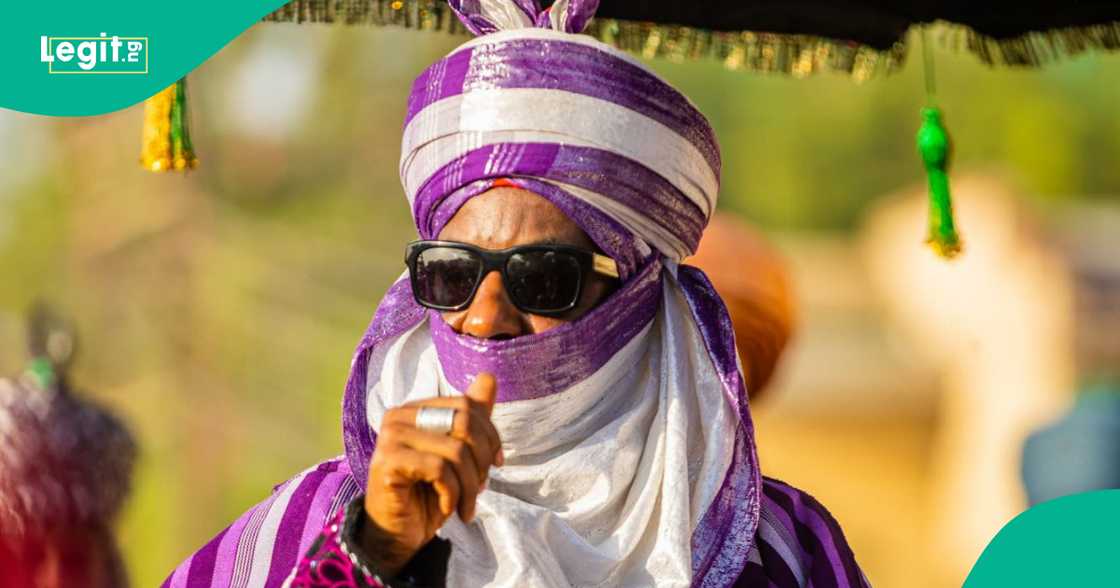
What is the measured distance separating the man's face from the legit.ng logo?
102 inches

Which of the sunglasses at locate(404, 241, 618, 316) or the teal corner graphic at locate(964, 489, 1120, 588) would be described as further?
the teal corner graphic at locate(964, 489, 1120, 588)

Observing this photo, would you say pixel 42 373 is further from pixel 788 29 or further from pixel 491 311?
pixel 491 311

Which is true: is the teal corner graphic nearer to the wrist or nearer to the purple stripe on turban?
the purple stripe on turban

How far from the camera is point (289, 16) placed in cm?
374

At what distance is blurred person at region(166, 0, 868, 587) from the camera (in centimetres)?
246

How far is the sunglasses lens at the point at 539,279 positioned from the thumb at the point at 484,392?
0.46m

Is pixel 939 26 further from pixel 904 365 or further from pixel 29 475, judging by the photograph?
pixel 29 475

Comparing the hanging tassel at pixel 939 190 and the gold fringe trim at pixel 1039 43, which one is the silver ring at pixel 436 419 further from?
the hanging tassel at pixel 939 190

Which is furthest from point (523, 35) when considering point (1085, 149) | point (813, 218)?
point (1085, 149)

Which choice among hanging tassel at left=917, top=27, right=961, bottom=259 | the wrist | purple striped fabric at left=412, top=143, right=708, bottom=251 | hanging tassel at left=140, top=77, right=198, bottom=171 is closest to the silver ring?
the wrist

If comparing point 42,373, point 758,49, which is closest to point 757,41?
point 758,49

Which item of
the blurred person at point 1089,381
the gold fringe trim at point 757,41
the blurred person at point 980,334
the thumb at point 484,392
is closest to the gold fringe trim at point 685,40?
the gold fringe trim at point 757,41

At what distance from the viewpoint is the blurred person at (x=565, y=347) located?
246cm

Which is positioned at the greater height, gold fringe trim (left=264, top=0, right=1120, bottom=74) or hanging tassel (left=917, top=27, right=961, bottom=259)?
gold fringe trim (left=264, top=0, right=1120, bottom=74)
